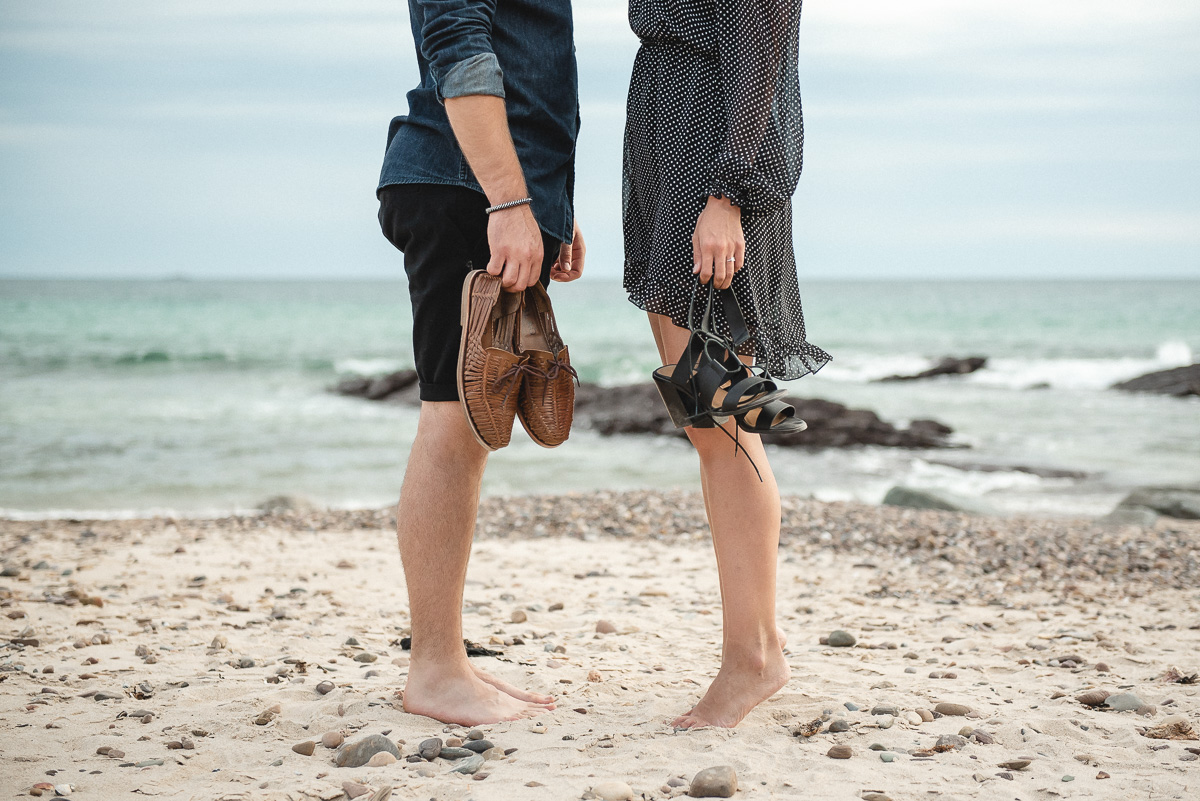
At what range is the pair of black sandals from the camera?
1.92 metres

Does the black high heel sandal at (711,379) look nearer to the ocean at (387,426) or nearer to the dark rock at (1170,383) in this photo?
the ocean at (387,426)

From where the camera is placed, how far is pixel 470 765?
2.01m

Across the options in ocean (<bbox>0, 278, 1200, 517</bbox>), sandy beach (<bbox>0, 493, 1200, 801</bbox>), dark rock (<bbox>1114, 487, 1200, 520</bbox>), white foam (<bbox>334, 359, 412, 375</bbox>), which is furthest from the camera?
white foam (<bbox>334, 359, 412, 375</bbox>)

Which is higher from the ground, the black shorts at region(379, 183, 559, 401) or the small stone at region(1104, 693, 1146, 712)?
the black shorts at region(379, 183, 559, 401)

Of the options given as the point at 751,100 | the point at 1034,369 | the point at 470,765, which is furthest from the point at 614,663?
the point at 1034,369

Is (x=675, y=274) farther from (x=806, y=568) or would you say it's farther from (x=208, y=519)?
(x=208, y=519)

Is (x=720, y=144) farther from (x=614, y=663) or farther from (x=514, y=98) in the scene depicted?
(x=614, y=663)

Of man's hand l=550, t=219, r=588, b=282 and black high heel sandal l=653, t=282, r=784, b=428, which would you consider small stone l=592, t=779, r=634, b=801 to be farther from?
man's hand l=550, t=219, r=588, b=282

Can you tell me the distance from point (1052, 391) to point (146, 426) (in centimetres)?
1517

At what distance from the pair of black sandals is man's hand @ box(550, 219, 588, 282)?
540mm

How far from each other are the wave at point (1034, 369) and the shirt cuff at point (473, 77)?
17.5 meters

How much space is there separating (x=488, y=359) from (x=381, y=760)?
0.94m

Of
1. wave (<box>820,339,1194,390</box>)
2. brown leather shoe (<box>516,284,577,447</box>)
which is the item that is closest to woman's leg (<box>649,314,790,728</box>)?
brown leather shoe (<box>516,284,577,447</box>)

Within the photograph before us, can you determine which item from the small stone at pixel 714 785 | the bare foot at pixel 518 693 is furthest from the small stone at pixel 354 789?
the small stone at pixel 714 785
